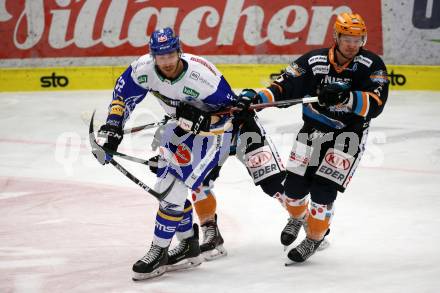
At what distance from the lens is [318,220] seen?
17.1 feet

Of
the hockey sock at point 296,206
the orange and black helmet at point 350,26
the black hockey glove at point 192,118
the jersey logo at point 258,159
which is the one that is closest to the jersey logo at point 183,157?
the black hockey glove at point 192,118

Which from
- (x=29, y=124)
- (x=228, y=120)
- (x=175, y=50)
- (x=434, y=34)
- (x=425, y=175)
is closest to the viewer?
(x=175, y=50)

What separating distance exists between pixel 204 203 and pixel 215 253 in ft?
1.09

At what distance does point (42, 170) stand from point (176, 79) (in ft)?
9.92

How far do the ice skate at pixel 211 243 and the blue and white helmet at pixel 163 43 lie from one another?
1333 mm

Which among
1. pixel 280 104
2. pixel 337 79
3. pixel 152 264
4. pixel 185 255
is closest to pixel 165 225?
pixel 152 264

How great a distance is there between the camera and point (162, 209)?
495cm

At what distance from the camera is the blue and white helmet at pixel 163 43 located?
4.71 m

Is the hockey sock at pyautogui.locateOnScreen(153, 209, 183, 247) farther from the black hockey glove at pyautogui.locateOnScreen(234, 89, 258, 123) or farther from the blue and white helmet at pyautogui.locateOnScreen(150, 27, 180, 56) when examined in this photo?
the blue and white helmet at pyautogui.locateOnScreen(150, 27, 180, 56)

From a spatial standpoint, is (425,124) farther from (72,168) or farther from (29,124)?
(29,124)

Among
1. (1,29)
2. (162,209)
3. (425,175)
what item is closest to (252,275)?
(162,209)

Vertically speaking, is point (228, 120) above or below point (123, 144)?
above

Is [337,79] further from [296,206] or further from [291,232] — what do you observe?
[291,232]

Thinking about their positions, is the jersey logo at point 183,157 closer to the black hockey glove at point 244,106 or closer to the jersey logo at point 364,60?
the black hockey glove at point 244,106
